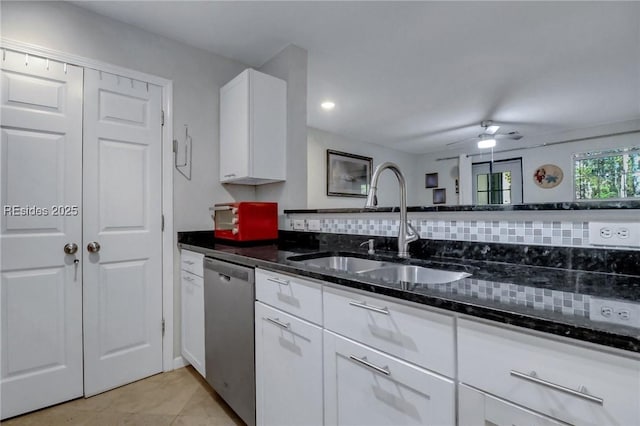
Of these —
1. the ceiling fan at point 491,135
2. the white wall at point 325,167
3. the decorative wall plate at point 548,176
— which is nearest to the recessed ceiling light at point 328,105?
the white wall at point 325,167

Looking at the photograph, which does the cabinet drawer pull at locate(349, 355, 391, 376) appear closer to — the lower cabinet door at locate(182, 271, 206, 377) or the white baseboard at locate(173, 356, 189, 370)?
the lower cabinet door at locate(182, 271, 206, 377)

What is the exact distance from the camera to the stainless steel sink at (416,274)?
118cm

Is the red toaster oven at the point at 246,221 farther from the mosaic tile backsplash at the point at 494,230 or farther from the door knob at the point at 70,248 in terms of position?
the door knob at the point at 70,248

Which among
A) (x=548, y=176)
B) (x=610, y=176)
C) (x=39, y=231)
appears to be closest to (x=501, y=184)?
(x=548, y=176)

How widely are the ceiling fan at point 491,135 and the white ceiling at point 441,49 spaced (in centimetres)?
22

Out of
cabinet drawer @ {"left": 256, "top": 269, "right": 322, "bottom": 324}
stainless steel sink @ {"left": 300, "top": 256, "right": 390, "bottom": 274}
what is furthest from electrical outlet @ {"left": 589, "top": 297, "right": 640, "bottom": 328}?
stainless steel sink @ {"left": 300, "top": 256, "right": 390, "bottom": 274}

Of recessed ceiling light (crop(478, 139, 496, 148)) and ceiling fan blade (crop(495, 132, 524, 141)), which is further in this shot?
ceiling fan blade (crop(495, 132, 524, 141))

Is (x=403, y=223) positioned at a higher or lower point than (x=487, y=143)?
lower

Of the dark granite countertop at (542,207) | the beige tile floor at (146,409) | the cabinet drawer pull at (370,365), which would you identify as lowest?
the beige tile floor at (146,409)

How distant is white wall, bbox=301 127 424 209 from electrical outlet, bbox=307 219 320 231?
5.31 ft

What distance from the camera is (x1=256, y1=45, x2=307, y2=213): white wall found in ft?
7.45

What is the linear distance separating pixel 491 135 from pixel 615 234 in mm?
3693

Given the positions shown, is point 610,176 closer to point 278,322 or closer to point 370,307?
point 370,307

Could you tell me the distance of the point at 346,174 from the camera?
4.42 meters
